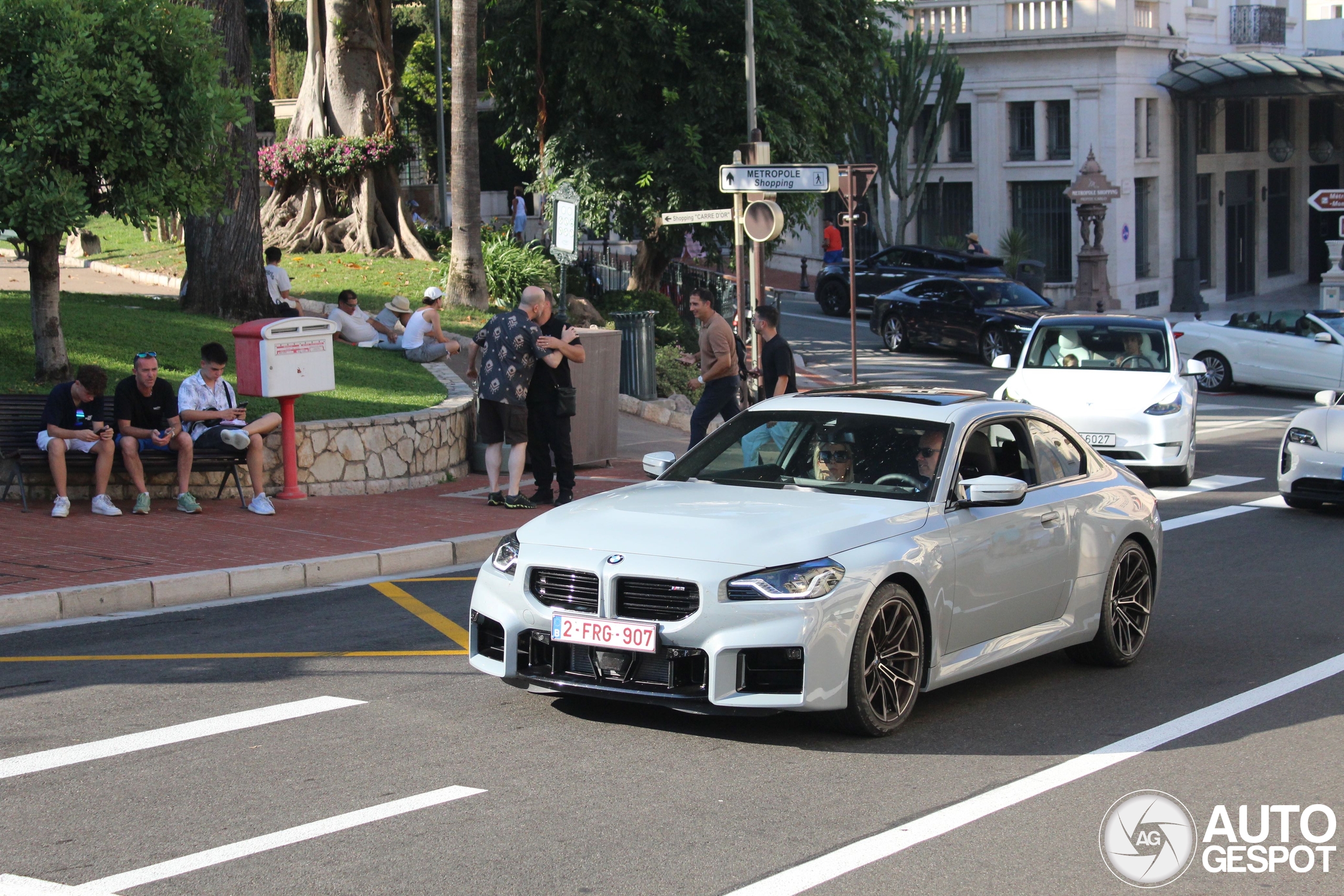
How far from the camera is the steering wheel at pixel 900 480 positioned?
23.9 ft

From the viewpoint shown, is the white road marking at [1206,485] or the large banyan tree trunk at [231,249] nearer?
the white road marking at [1206,485]

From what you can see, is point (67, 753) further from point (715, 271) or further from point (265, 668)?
point (715, 271)

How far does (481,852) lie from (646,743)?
1490mm

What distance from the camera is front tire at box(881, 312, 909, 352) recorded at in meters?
31.7

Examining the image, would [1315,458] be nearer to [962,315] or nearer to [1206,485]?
[1206,485]

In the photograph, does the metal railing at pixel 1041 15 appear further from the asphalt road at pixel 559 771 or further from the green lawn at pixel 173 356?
the asphalt road at pixel 559 771

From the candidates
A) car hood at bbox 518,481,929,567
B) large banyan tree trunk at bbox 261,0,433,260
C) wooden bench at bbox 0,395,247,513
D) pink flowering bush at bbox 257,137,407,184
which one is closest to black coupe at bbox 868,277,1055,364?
large banyan tree trunk at bbox 261,0,433,260

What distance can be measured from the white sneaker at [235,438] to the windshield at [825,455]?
19.2ft

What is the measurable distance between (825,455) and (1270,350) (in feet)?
67.8

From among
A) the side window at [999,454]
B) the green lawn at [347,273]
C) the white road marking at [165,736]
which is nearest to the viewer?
the white road marking at [165,736]

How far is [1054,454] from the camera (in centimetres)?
823

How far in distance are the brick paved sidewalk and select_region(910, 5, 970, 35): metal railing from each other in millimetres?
32461

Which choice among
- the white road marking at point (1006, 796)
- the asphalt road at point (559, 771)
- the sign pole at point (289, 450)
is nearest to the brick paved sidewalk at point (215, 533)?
the sign pole at point (289, 450)

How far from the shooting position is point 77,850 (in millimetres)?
5266
